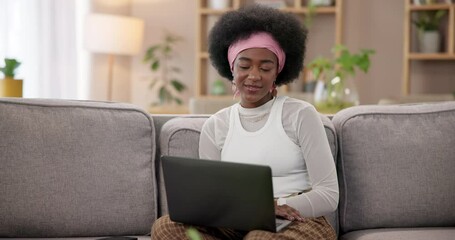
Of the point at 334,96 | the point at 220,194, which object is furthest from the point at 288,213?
the point at 334,96

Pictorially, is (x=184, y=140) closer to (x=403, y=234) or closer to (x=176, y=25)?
(x=403, y=234)

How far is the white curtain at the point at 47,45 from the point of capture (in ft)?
17.5

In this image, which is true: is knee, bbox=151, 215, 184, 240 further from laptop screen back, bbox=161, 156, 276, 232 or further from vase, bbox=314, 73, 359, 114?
vase, bbox=314, 73, 359, 114

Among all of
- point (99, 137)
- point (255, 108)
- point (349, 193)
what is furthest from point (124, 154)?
point (349, 193)

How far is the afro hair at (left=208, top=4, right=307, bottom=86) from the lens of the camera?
2357 mm

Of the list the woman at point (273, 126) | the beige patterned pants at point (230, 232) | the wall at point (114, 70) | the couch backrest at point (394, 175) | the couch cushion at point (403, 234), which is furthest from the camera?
the wall at point (114, 70)

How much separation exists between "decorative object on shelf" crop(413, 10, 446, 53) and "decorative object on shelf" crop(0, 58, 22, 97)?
4089 mm

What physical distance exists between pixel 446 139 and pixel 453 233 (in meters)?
0.31

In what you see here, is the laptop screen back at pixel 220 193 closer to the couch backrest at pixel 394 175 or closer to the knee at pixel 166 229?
the knee at pixel 166 229

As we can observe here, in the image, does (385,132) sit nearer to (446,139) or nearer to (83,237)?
(446,139)

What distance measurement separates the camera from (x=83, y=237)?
2412 millimetres

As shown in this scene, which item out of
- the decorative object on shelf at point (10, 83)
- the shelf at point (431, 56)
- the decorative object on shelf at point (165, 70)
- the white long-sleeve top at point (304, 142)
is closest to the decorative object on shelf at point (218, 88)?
the decorative object on shelf at point (165, 70)

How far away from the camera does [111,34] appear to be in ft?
20.0

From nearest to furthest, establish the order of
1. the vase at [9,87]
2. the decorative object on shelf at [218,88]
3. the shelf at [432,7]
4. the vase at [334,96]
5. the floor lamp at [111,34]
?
the vase at [9,87] < the vase at [334,96] < the floor lamp at [111,34] < the shelf at [432,7] < the decorative object on shelf at [218,88]
